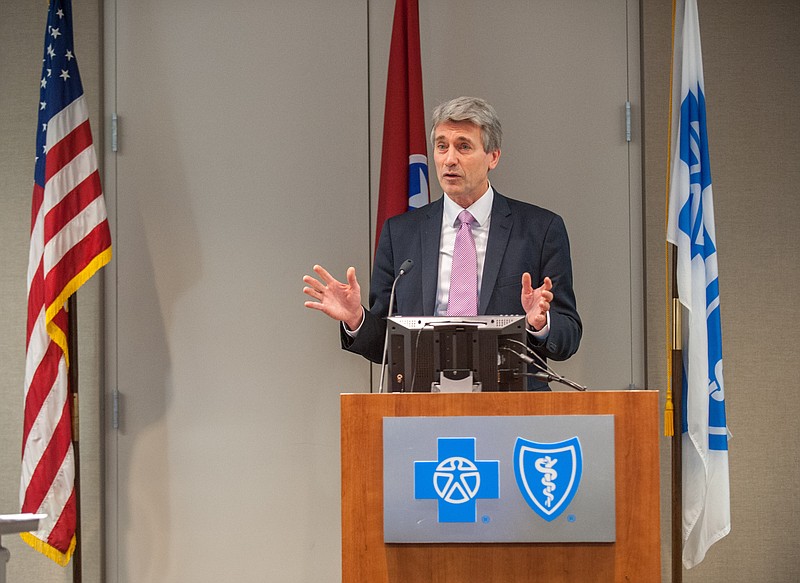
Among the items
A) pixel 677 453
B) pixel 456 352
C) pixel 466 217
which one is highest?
pixel 466 217

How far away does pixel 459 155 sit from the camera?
3.48m

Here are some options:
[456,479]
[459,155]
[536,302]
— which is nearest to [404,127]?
[459,155]

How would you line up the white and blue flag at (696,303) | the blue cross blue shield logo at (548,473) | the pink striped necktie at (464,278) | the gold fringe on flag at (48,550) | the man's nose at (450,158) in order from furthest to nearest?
the gold fringe on flag at (48,550) < the white and blue flag at (696,303) < the man's nose at (450,158) < the pink striped necktie at (464,278) < the blue cross blue shield logo at (548,473)

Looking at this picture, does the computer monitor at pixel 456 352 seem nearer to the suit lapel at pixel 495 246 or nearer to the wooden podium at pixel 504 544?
the wooden podium at pixel 504 544

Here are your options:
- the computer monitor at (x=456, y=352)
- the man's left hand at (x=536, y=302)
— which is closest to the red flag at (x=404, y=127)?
the man's left hand at (x=536, y=302)

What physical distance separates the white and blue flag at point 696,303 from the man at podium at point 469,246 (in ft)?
2.17

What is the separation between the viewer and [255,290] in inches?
171

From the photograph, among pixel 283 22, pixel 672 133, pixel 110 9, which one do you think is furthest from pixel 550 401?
pixel 110 9

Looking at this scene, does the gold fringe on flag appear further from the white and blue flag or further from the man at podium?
the white and blue flag

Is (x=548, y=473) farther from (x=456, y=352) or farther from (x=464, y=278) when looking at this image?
(x=464, y=278)

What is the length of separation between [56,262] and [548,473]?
2.56m

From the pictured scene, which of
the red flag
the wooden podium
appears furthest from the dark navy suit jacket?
the wooden podium

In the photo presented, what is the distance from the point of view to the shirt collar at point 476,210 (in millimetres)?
3527

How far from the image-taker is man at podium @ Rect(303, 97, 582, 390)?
132 inches
